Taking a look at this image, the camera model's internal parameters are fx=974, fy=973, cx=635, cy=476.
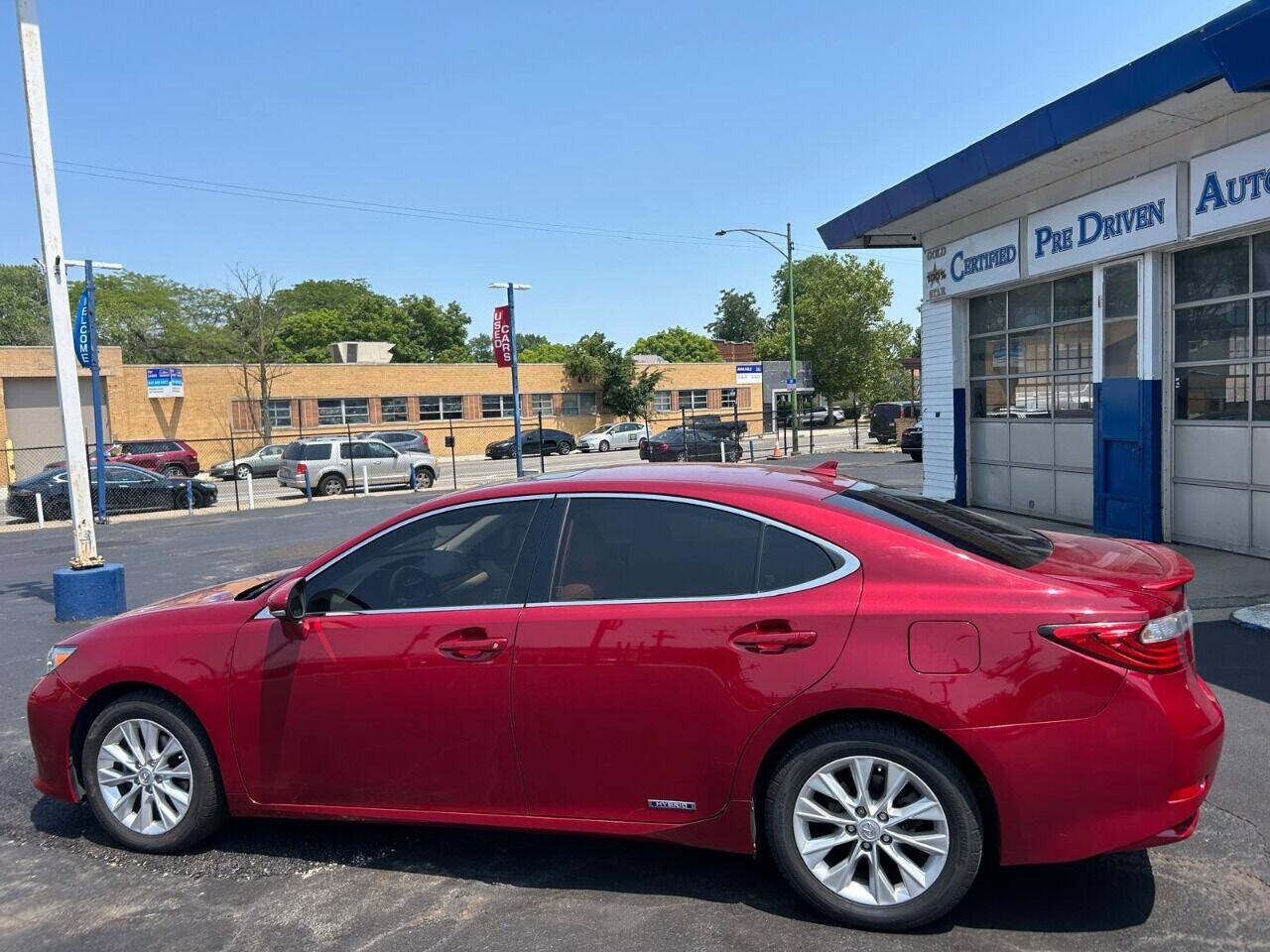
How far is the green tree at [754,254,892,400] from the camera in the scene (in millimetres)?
54750

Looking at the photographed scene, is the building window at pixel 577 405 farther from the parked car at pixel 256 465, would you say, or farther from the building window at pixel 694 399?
the parked car at pixel 256 465

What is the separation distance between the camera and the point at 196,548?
15508 mm

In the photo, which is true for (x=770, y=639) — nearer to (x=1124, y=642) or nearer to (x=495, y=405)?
(x=1124, y=642)

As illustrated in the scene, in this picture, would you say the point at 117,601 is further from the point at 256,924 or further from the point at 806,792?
the point at 806,792

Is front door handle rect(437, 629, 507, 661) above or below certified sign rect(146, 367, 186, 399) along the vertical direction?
below

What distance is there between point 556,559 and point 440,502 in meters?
0.63

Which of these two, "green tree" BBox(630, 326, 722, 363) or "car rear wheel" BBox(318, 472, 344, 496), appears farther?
"green tree" BBox(630, 326, 722, 363)

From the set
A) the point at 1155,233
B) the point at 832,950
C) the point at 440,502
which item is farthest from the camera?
the point at 1155,233

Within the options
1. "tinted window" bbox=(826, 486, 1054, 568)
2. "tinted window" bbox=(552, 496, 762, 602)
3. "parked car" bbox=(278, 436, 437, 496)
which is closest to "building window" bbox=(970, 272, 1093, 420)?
"tinted window" bbox=(826, 486, 1054, 568)

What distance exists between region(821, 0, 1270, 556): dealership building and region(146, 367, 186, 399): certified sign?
125 feet

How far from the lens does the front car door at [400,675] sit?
372 centimetres

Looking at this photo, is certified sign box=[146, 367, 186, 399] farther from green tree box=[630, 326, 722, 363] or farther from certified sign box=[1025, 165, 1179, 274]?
green tree box=[630, 326, 722, 363]

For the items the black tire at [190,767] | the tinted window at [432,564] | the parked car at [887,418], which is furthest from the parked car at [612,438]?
the tinted window at [432,564]

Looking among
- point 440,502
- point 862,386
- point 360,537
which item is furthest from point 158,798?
point 862,386
